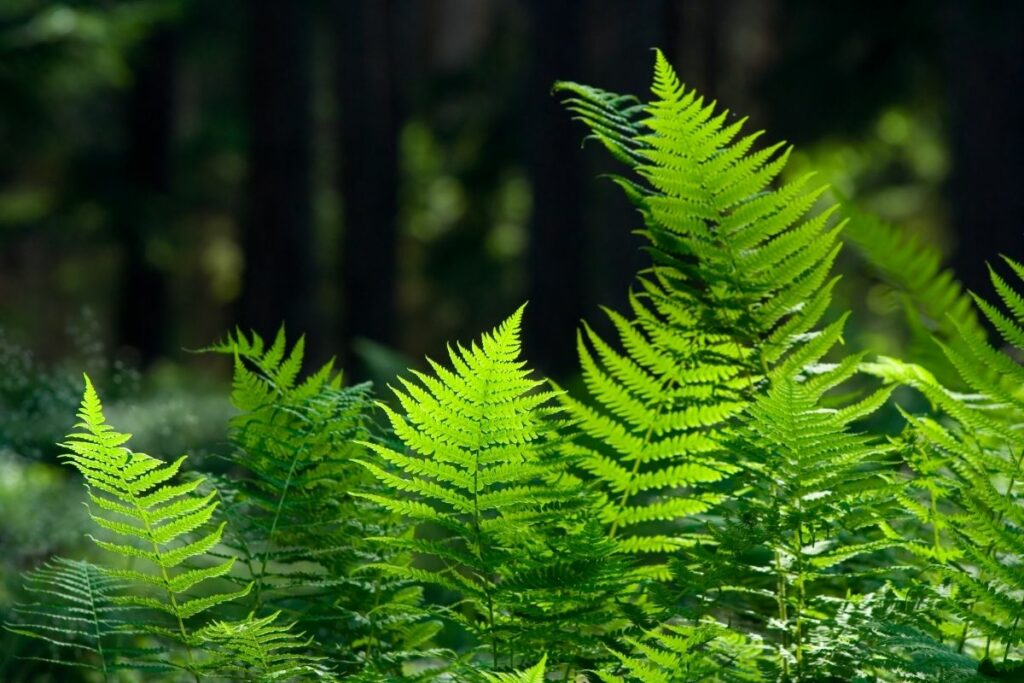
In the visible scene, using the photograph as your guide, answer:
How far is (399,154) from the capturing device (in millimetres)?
13164

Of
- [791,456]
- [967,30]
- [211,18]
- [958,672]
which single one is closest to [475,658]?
[791,456]

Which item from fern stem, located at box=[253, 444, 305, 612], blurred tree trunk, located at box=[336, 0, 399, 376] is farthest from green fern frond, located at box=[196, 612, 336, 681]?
blurred tree trunk, located at box=[336, 0, 399, 376]

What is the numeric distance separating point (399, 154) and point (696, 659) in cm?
1216

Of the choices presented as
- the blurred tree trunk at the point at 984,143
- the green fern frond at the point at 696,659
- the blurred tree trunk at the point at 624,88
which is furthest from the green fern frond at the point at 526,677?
the blurred tree trunk at the point at 984,143

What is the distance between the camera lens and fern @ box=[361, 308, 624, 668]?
4.38 feet

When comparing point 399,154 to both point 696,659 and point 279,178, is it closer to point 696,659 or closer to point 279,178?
point 279,178

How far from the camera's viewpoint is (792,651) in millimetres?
1464

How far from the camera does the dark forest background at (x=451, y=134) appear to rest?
818 cm

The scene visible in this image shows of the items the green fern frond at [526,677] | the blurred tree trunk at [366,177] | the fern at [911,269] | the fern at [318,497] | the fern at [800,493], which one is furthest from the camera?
the blurred tree trunk at [366,177]

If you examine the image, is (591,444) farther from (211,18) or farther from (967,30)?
(211,18)

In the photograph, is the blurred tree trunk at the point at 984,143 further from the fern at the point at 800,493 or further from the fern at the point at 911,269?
the fern at the point at 800,493

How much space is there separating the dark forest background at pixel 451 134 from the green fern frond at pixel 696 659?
3.75 m

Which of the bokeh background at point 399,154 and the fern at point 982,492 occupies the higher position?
the bokeh background at point 399,154

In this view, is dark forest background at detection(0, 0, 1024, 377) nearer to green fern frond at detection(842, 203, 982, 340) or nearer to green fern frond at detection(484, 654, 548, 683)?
green fern frond at detection(842, 203, 982, 340)
